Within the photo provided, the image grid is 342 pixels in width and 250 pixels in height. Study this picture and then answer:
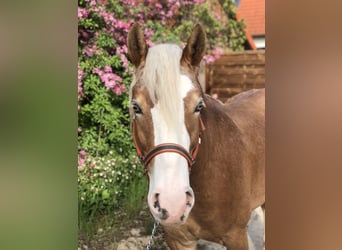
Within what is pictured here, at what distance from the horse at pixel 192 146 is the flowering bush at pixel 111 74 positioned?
210 millimetres

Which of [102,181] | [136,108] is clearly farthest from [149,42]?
[102,181]

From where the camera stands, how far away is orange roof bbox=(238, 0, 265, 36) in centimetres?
226

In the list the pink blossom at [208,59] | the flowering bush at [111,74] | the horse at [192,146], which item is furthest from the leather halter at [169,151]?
the pink blossom at [208,59]

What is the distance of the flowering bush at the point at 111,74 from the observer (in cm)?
233

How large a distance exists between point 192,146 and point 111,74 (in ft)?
2.11

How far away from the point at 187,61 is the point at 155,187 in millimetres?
589

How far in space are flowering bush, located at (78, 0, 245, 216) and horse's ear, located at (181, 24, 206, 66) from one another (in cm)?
18

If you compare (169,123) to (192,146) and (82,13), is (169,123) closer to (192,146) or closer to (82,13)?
(192,146)

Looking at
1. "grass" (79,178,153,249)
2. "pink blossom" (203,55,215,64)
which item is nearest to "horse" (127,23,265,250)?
"pink blossom" (203,55,215,64)

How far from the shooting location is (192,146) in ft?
6.79

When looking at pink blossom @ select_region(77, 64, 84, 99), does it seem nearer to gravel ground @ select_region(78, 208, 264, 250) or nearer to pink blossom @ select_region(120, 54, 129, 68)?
pink blossom @ select_region(120, 54, 129, 68)

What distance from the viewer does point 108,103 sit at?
7.98ft
